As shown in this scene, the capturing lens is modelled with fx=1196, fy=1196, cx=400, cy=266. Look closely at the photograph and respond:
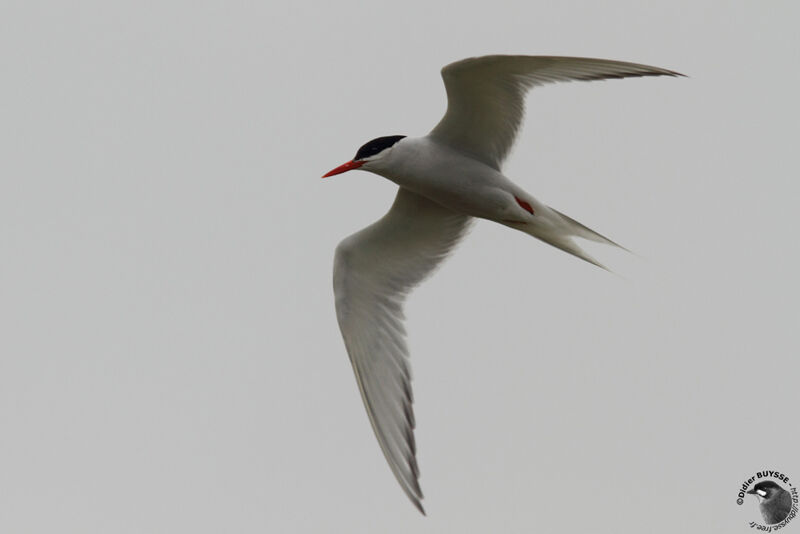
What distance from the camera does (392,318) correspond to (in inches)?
376

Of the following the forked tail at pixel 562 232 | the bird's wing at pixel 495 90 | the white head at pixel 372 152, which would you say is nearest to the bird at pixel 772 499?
the forked tail at pixel 562 232

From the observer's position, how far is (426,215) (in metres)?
9.42

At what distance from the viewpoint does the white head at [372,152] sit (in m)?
8.54

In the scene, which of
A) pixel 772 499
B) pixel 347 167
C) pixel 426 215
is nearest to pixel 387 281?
pixel 426 215

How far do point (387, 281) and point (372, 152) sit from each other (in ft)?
4.64

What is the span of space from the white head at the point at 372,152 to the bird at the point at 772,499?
4110mm

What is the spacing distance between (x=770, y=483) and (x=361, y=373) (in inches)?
137

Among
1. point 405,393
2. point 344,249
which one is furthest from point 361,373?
point 344,249

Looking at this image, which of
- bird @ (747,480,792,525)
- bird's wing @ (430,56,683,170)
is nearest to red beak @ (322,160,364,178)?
bird's wing @ (430,56,683,170)

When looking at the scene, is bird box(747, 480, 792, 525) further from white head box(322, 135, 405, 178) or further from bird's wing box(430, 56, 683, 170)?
white head box(322, 135, 405, 178)

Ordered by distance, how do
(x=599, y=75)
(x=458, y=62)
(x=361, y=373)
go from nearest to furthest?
(x=599, y=75)
(x=458, y=62)
(x=361, y=373)

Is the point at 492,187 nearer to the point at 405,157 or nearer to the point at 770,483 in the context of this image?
the point at 405,157

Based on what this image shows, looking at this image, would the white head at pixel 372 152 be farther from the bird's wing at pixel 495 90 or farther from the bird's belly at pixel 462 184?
the bird's wing at pixel 495 90

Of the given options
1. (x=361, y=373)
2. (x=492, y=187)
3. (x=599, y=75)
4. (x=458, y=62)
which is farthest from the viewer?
(x=361, y=373)
